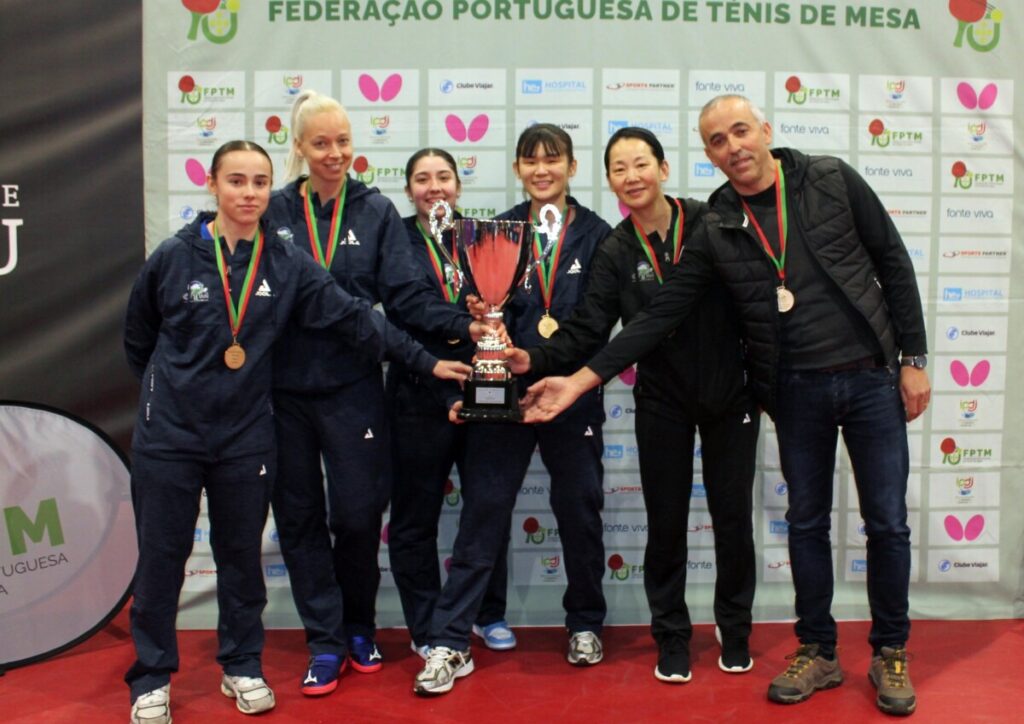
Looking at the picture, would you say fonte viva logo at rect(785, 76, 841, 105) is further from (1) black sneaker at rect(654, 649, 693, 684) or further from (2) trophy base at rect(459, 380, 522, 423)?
(1) black sneaker at rect(654, 649, 693, 684)

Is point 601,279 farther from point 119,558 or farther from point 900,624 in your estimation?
point 119,558

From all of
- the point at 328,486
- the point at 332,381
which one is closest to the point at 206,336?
the point at 332,381

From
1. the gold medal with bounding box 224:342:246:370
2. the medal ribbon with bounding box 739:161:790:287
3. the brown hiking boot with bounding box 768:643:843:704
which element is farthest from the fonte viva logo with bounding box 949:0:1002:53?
the gold medal with bounding box 224:342:246:370

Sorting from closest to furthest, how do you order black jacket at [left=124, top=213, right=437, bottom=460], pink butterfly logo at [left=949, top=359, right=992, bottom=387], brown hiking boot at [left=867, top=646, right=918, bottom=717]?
black jacket at [left=124, top=213, right=437, bottom=460], brown hiking boot at [left=867, top=646, right=918, bottom=717], pink butterfly logo at [left=949, top=359, right=992, bottom=387]

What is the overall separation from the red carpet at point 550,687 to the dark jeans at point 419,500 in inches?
8.9

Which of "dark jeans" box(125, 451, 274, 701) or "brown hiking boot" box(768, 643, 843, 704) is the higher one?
"dark jeans" box(125, 451, 274, 701)

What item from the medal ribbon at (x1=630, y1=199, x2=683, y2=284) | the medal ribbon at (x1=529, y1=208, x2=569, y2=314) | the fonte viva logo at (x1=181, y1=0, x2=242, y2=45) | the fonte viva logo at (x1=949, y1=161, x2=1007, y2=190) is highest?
the fonte viva logo at (x1=181, y1=0, x2=242, y2=45)

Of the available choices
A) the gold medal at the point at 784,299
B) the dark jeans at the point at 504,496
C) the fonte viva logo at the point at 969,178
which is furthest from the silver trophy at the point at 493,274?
the fonte viva logo at the point at 969,178

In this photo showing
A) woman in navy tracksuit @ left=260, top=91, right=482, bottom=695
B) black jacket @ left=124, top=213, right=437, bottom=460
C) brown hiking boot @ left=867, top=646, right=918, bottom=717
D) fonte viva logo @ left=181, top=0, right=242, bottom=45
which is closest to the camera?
black jacket @ left=124, top=213, right=437, bottom=460

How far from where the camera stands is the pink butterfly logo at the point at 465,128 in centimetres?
372

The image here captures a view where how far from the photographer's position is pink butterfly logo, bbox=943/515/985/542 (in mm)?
3863

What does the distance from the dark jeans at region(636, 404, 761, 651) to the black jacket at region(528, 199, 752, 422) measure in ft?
0.22

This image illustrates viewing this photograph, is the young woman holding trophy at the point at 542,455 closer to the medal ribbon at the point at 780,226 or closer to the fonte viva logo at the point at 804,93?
the medal ribbon at the point at 780,226

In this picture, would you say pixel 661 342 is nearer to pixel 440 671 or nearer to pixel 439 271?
pixel 439 271
